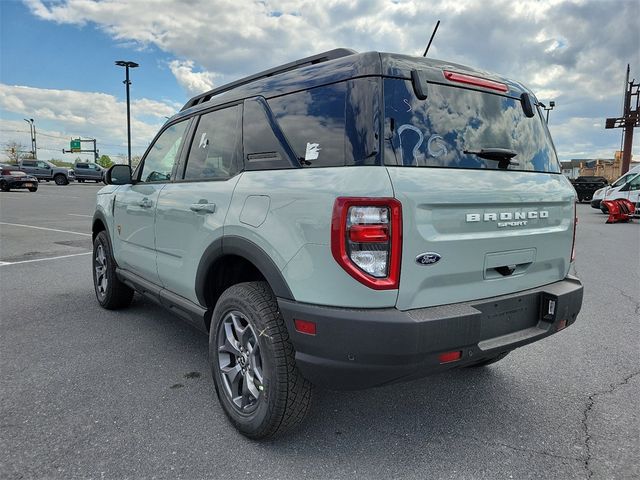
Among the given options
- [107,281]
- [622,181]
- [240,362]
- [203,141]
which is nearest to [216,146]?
[203,141]

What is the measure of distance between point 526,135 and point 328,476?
2.21 meters

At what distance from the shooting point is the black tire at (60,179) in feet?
122

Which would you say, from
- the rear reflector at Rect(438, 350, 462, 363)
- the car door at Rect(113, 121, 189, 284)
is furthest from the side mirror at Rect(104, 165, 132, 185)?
the rear reflector at Rect(438, 350, 462, 363)

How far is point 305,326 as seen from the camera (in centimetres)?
215

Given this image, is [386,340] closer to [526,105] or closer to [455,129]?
[455,129]

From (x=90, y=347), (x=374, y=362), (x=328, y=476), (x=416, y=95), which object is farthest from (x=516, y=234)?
(x=90, y=347)

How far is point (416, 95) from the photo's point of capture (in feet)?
7.49

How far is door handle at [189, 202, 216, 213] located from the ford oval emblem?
1315mm

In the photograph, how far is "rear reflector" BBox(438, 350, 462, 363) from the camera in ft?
7.03

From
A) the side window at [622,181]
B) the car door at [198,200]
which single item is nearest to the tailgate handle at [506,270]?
the car door at [198,200]

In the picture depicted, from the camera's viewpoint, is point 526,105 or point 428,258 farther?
point 526,105

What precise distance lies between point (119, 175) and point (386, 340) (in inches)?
124

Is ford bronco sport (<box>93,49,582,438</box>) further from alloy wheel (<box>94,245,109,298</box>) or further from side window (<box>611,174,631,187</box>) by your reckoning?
side window (<box>611,174,631,187</box>)

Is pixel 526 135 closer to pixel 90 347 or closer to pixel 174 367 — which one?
pixel 174 367
